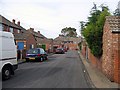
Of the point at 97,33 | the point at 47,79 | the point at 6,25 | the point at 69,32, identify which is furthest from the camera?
the point at 69,32

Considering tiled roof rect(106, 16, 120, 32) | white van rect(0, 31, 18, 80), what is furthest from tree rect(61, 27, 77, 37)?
white van rect(0, 31, 18, 80)

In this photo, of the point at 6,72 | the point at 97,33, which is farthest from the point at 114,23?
the point at 6,72

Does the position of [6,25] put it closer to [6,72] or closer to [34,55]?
[34,55]

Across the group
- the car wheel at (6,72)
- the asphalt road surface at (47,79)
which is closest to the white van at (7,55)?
the car wheel at (6,72)

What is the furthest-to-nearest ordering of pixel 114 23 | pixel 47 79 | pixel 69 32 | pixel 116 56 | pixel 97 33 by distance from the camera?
pixel 69 32
pixel 97 33
pixel 114 23
pixel 47 79
pixel 116 56

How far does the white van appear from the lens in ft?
39.1

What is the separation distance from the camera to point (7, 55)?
1234 cm

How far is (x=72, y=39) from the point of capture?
135 m

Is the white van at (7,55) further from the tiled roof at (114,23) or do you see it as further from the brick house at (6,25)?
the brick house at (6,25)

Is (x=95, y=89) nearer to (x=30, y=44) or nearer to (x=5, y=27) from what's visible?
(x=30, y=44)

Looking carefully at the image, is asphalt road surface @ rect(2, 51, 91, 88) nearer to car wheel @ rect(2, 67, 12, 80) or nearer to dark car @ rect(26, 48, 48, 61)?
car wheel @ rect(2, 67, 12, 80)

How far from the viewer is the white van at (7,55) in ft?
39.1

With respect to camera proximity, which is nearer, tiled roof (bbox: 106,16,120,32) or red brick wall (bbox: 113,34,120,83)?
red brick wall (bbox: 113,34,120,83)

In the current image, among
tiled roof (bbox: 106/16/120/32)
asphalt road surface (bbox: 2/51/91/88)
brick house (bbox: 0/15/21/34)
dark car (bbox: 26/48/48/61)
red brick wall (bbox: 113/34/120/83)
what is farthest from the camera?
brick house (bbox: 0/15/21/34)
